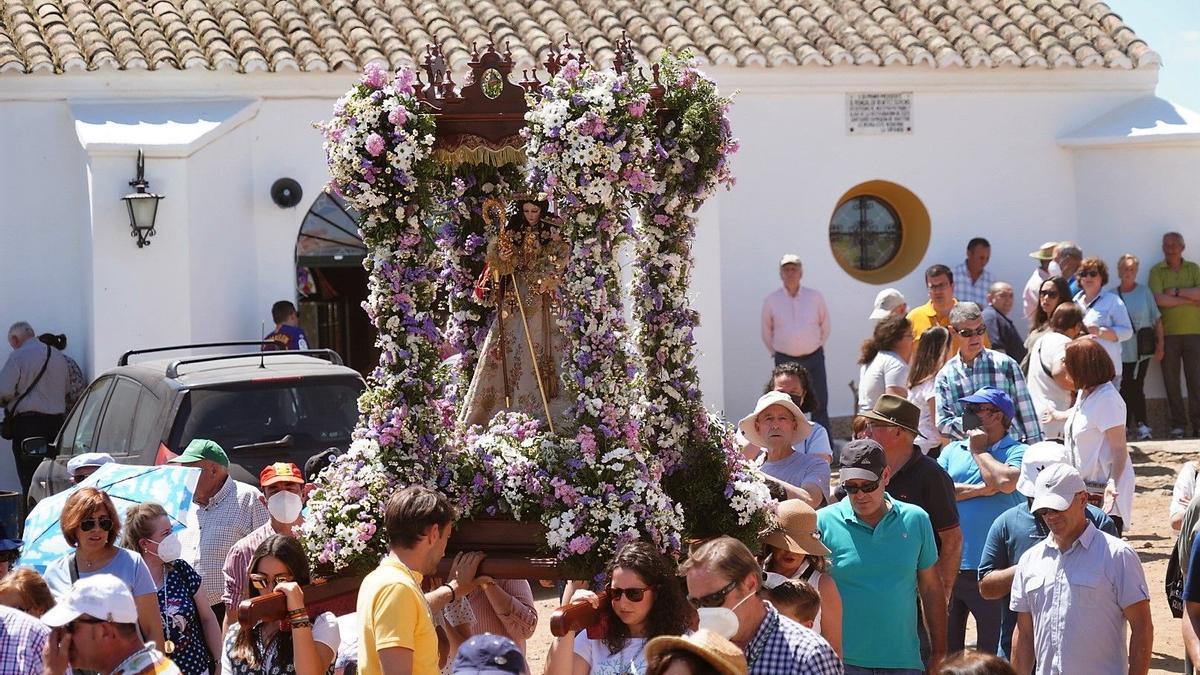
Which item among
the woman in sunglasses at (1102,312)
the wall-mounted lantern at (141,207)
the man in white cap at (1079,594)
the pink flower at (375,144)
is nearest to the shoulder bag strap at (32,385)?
the wall-mounted lantern at (141,207)

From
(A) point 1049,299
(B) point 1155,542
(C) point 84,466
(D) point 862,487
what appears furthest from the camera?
(A) point 1049,299

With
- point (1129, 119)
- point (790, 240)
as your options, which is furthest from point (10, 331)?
point (1129, 119)

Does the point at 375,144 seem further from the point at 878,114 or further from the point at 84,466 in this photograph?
the point at 878,114

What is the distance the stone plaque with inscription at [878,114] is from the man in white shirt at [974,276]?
4.83 ft

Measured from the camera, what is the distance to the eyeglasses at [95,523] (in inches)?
269

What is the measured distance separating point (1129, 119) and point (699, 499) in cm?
1210

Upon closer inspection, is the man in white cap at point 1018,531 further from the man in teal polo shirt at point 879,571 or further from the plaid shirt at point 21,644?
the plaid shirt at point 21,644

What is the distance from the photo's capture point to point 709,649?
14.6ft

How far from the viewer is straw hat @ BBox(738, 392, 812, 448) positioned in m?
8.38

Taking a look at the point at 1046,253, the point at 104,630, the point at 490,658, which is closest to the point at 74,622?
the point at 104,630

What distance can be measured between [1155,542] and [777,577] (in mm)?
6561

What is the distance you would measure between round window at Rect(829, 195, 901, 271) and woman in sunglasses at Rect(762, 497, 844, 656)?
1119cm

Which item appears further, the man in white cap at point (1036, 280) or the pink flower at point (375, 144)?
the man in white cap at point (1036, 280)

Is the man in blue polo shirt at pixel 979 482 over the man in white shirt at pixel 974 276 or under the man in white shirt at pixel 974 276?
under
